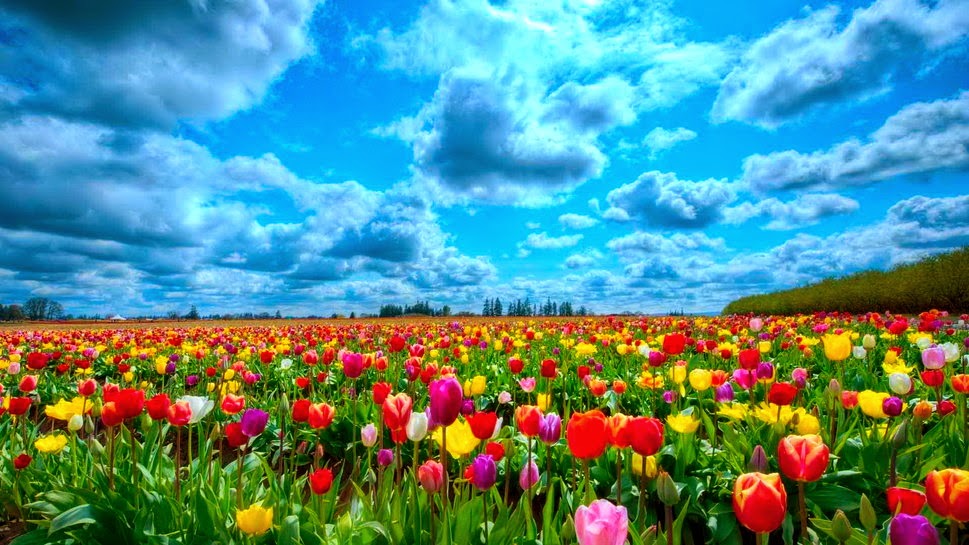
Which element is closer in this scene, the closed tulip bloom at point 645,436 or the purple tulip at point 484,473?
the closed tulip bloom at point 645,436

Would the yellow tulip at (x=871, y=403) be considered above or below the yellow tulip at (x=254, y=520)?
above

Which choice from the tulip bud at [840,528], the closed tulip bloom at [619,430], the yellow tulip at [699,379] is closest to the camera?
the tulip bud at [840,528]

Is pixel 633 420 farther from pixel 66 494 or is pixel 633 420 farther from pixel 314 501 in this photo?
pixel 66 494

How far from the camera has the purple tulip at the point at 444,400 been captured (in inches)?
81.8

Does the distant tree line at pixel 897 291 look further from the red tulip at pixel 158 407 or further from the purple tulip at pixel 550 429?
the red tulip at pixel 158 407

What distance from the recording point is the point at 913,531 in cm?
143

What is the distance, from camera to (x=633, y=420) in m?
2.03

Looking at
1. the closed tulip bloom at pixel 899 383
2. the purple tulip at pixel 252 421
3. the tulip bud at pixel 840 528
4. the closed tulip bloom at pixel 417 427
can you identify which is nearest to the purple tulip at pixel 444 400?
the closed tulip bloom at pixel 417 427

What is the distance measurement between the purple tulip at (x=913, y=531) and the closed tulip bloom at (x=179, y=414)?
2.84m

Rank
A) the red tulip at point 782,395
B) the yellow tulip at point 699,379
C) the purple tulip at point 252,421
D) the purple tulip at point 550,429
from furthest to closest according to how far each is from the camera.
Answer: the yellow tulip at point 699,379, the red tulip at point 782,395, the purple tulip at point 252,421, the purple tulip at point 550,429

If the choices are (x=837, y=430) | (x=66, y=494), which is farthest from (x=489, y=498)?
(x=837, y=430)

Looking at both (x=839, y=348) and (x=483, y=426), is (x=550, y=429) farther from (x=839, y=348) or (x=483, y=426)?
(x=839, y=348)

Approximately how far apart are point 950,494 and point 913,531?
0.88 ft

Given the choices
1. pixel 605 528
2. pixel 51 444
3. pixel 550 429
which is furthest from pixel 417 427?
pixel 51 444
